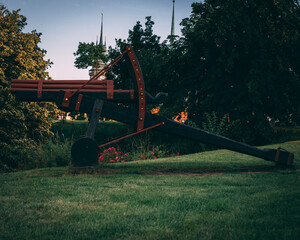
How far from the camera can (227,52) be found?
42.2 ft

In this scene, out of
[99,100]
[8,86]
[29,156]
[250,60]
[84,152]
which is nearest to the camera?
[84,152]

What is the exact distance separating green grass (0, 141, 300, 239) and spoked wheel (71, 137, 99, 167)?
22 cm

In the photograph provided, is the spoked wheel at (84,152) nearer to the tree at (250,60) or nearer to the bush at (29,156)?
the bush at (29,156)

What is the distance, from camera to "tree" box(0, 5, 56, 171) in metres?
9.80

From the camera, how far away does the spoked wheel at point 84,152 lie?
462 cm

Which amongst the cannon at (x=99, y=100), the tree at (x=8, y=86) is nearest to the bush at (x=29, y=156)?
the tree at (x=8, y=86)

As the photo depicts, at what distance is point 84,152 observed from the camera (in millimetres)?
4668

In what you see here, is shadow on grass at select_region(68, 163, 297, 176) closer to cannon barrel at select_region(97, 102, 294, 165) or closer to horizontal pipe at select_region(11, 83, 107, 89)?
cannon barrel at select_region(97, 102, 294, 165)

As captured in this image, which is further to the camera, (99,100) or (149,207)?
(99,100)

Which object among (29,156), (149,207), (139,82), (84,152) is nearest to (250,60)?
(139,82)

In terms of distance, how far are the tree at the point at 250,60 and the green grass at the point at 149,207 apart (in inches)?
315

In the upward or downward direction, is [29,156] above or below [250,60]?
below

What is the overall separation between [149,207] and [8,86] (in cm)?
899

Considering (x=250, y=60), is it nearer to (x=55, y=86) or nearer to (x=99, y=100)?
(x=99, y=100)
